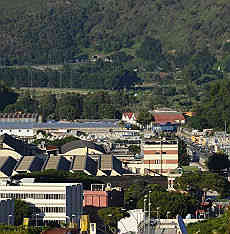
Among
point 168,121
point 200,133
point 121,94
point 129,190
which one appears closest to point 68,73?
point 121,94

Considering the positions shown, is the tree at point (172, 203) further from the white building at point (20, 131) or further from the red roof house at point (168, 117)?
the red roof house at point (168, 117)

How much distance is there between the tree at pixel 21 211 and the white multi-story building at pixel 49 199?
1.09 feet

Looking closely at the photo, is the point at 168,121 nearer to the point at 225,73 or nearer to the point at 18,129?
the point at 18,129

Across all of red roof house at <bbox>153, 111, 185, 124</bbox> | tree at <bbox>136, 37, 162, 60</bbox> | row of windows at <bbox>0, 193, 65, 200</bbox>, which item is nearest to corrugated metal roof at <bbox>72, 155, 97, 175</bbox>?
row of windows at <bbox>0, 193, 65, 200</bbox>

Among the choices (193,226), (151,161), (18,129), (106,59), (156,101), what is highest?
(106,59)

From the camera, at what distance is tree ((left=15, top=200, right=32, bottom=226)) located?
4209cm

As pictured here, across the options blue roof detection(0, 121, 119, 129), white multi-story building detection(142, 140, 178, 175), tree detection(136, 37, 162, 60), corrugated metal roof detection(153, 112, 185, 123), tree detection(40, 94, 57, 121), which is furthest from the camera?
tree detection(136, 37, 162, 60)

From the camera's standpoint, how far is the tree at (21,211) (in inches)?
1657

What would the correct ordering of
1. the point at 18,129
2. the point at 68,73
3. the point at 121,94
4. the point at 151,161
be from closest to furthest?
the point at 151,161, the point at 18,129, the point at 121,94, the point at 68,73

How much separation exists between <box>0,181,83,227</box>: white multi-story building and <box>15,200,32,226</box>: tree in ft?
1.09

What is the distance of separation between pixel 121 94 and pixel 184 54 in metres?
49.4

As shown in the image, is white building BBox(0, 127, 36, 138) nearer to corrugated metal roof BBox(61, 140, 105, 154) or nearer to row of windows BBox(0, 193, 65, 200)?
corrugated metal roof BBox(61, 140, 105, 154)

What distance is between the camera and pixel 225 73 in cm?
15750

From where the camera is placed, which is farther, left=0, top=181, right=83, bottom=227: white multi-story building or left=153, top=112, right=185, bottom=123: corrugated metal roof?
left=153, top=112, right=185, bottom=123: corrugated metal roof
